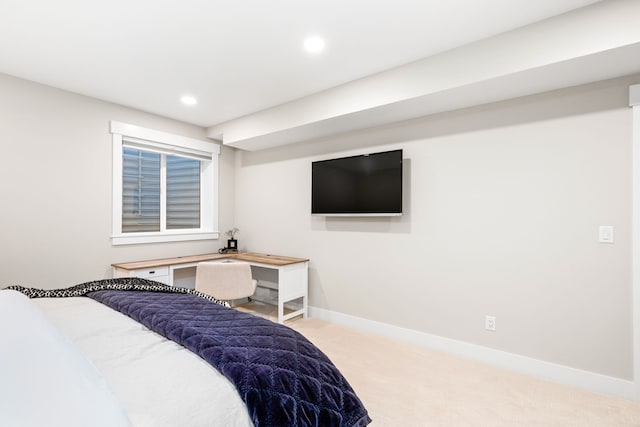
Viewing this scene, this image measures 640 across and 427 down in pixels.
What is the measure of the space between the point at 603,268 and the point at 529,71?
57.2 inches

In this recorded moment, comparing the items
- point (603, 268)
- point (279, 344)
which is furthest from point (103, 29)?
point (603, 268)

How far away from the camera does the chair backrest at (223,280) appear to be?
3.17 meters

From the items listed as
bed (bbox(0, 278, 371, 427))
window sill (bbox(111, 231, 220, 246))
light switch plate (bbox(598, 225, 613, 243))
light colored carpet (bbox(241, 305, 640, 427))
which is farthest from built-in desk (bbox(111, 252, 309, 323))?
light switch plate (bbox(598, 225, 613, 243))

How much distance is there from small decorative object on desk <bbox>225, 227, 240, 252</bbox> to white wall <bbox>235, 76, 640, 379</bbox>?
1536 millimetres

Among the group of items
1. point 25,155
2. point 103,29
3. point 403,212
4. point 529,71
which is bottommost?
point 403,212

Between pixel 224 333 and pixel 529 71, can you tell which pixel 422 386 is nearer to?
pixel 224 333

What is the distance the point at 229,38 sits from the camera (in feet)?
7.18

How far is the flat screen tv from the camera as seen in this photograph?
305cm

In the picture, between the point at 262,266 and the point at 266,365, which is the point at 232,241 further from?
the point at 266,365

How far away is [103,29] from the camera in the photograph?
2.09m

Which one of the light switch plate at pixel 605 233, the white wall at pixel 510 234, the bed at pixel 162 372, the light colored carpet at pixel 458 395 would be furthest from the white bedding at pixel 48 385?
the light switch plate at pixel 605 233

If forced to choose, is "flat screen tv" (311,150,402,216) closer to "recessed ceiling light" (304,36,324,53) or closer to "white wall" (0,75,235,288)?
"recessed ceiling light" (304,36,324,53)

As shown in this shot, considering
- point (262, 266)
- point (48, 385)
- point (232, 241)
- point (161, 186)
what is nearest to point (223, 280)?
point (262, 266)

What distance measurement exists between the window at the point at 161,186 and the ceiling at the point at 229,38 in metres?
0.69
